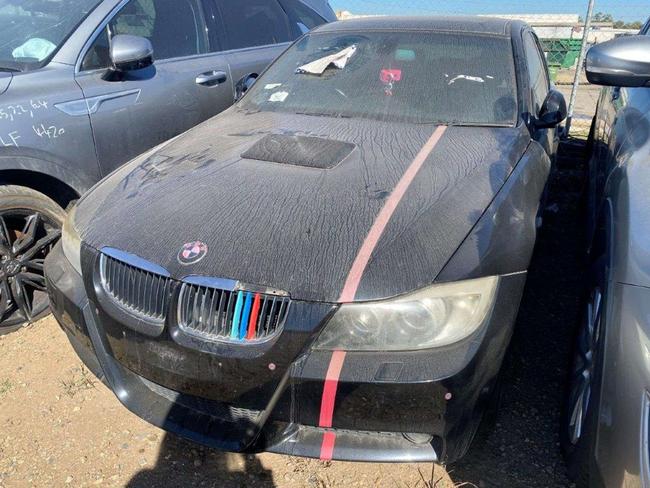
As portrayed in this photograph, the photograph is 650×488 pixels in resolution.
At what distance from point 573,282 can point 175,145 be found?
A: 2595 millimetres

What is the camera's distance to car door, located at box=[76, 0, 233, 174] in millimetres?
3121

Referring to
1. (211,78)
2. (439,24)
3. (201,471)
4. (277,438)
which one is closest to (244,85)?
(211,78)

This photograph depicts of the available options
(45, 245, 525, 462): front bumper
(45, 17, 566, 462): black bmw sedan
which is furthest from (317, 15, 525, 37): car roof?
(45, 245, 525, 462): front bumper

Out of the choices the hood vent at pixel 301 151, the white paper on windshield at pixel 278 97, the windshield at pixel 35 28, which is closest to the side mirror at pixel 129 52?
the windshield at pixel 35 28

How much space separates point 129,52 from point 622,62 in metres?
2.48

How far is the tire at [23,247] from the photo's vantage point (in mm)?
2812

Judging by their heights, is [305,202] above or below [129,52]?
below

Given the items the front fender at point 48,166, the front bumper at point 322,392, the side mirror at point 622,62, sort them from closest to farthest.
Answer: the front bumper at point 322,392 < the side mirror at point 622,62 < the front fender at point 48,166

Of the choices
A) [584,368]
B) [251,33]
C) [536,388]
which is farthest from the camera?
[251,33]

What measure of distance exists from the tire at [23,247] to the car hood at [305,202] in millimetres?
670

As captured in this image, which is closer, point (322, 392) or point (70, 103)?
point (322, 392)

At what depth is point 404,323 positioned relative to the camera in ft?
5.36

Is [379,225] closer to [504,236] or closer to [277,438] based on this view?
[504,236]

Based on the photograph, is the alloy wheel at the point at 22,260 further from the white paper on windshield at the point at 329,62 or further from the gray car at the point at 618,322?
the gray car at the point at 618,322
